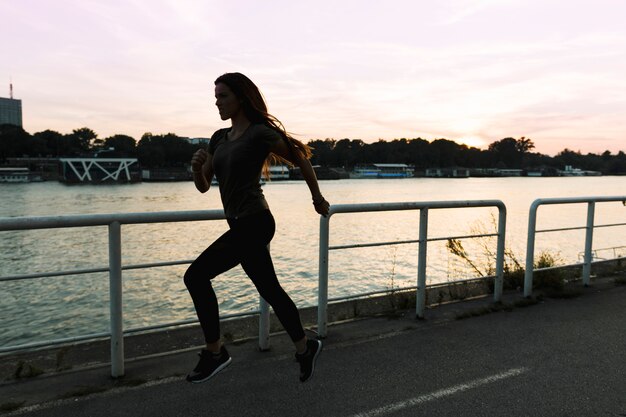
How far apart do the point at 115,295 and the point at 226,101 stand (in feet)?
6.17

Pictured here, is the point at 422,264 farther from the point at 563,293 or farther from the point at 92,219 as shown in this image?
the point at 92,219

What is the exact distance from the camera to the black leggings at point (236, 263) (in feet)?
9.57

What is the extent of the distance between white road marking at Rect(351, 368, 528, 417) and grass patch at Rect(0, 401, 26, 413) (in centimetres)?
220

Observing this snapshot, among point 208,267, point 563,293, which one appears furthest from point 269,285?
point 563,293

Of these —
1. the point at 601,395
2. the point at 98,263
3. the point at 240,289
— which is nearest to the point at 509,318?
the point at 601,395

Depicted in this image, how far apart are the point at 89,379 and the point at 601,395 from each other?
3688 mm

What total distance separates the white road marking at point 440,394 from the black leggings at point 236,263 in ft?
2.90

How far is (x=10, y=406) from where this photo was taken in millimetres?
3230

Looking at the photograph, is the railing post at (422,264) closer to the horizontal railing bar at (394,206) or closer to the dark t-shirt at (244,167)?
the horizontal railing bar at (394,206)

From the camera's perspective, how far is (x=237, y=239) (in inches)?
115

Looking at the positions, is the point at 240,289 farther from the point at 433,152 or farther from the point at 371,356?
the point at 433,152

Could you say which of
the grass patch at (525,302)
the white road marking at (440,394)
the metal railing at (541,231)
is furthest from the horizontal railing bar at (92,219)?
the metal railing at (541,231)

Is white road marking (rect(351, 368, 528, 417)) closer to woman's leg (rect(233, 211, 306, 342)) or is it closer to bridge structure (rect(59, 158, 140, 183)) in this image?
woman's leg (rect(233, 211, 306, 342))

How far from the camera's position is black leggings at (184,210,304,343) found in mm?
2916
